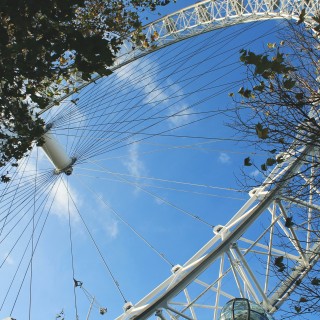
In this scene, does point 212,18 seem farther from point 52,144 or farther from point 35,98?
point 35,98

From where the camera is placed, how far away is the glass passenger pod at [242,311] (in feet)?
37.3

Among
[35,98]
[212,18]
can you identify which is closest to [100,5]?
[35,98]

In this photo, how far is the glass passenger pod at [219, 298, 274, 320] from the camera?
11.4 meters

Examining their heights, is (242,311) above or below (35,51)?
below

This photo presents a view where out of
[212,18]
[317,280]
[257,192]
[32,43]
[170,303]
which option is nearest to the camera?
[32,43]

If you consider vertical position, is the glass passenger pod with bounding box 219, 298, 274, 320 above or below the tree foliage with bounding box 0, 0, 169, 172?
below

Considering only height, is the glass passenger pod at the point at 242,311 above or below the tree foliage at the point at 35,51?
below

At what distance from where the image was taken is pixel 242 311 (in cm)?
1145

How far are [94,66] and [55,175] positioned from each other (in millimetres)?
12492

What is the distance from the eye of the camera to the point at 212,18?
26.2 metres

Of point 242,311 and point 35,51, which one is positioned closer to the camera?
point 35,51

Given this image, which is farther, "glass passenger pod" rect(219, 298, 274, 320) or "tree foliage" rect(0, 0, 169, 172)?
"glass passenger pod" rect(219, 298, 274, 320)

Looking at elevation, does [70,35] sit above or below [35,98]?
above

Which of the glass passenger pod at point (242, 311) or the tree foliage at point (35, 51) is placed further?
the glass passenger pod at point (242, 311)
